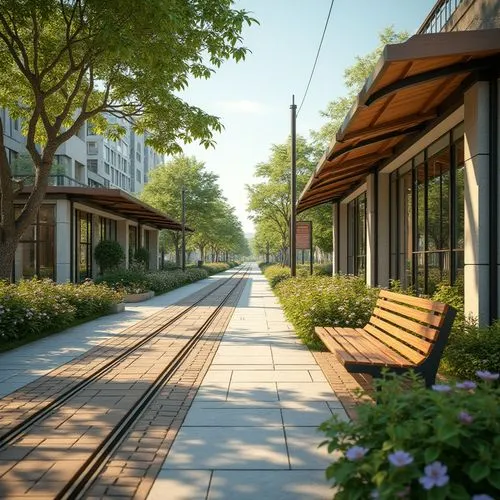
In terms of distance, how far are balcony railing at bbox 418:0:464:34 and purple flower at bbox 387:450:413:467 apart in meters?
9.84

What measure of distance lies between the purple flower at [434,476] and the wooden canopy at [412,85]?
463cm

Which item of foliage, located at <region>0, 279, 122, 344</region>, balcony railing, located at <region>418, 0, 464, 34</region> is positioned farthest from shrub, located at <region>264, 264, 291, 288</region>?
balcony railing, located at <region>418, 0, 464, 34</region>

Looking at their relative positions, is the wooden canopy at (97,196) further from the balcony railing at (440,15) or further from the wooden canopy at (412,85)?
the balcony railing at (440,15)

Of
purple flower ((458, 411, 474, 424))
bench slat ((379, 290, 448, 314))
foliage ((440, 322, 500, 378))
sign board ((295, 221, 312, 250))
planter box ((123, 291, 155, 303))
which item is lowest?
planter box ((123, 291, 155, 303))

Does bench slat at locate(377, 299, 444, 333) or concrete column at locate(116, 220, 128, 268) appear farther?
concrete column at locate(116, 220, 128, 268)

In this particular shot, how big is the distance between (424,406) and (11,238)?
35.9ft

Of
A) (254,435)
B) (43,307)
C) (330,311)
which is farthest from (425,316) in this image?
(43,307)

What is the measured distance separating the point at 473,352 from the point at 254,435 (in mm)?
2917

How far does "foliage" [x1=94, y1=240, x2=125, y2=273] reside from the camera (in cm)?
2497

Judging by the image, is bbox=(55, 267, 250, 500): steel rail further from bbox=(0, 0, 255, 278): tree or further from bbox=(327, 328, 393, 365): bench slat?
bbox=(0, 0, 255, 278): tree

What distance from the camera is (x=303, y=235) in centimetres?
1942

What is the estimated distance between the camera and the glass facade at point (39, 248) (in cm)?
2120

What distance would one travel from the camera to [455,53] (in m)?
5.95

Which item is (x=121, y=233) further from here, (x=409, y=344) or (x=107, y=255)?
(x=409, y=344)
